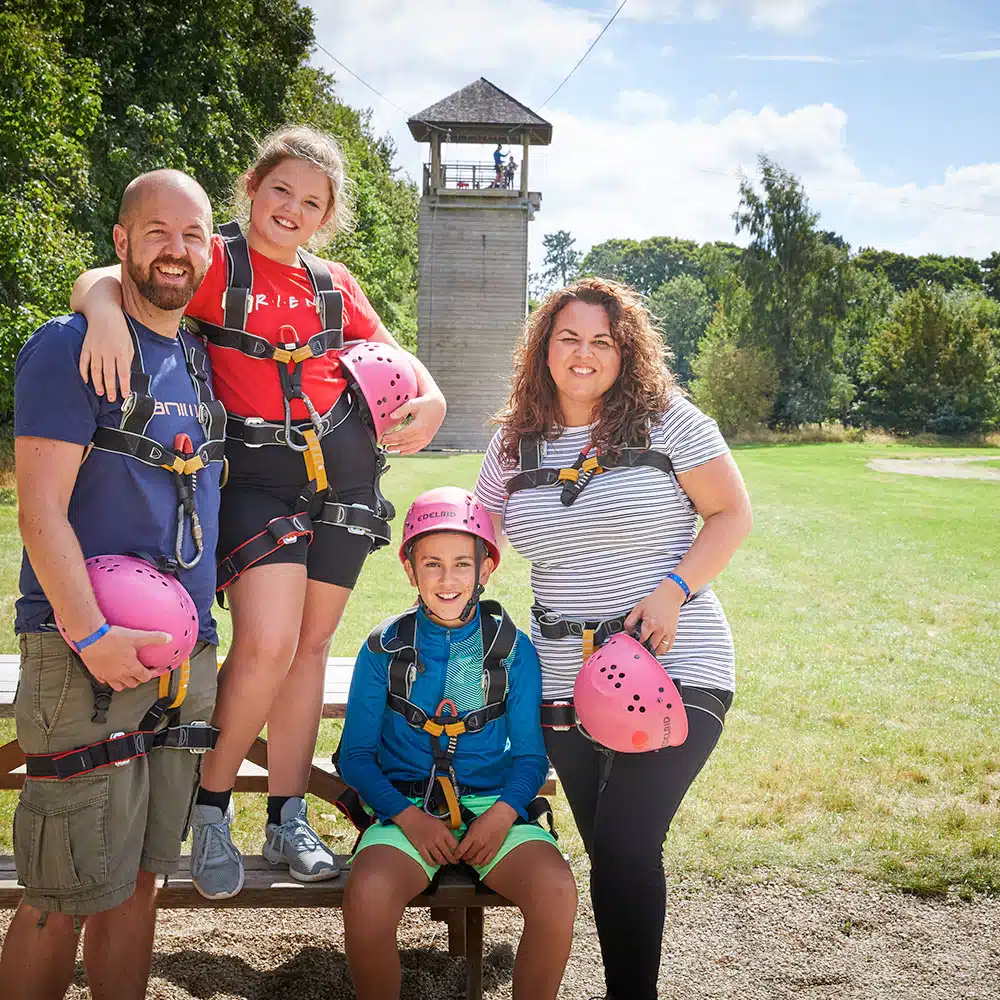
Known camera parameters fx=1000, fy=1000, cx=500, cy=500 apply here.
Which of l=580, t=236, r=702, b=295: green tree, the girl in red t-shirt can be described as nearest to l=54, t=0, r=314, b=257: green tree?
the girl in red t-shirt

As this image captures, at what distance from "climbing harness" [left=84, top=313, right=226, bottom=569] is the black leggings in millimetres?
1544

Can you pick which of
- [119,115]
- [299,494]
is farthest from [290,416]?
[119,115]

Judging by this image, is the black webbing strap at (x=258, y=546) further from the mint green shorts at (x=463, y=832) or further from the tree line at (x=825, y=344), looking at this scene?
the tree line at (x=825, y=344)

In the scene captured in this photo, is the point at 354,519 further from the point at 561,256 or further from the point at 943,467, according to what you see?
the point at 561,256

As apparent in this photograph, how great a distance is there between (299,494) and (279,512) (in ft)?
0.31

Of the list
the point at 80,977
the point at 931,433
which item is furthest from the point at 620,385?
the point at 931,433

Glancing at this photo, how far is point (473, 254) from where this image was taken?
4131 centimetres

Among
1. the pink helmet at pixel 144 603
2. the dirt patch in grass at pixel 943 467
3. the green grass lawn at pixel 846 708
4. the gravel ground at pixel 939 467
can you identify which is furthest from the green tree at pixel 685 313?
the pink helmet at pixel 144 603

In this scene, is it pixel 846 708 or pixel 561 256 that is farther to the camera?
pixel 561 256

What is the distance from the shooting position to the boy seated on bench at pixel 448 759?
3.09 m

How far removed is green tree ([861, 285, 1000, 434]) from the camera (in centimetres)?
5225

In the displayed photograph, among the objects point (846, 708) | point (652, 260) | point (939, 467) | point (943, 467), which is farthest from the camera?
point (652, 260)

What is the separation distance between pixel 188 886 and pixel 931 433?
56920mm

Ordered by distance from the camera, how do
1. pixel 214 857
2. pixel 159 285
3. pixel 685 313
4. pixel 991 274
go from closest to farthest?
pixel 159 285
pixel 214 857
pixel 991 274
pixel 685 313
